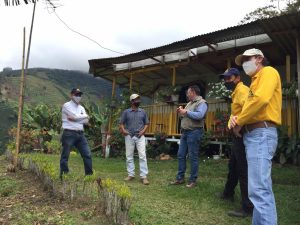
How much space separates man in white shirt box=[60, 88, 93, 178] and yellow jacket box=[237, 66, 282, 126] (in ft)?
12.5

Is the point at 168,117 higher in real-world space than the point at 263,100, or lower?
higher

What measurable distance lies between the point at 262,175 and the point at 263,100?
2.24ft

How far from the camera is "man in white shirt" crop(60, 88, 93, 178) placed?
6.59 meters

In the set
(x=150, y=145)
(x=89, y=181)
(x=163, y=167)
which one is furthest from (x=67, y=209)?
(x=150, y=145)

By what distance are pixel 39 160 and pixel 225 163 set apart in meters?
5.06

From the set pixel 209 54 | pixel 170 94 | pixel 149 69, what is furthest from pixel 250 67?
pixel 149 69

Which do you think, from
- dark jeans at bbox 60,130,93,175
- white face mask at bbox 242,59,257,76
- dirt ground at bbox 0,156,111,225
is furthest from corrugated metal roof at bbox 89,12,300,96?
dirt ground at bbox 0,156,111,225

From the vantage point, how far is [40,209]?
194 inches

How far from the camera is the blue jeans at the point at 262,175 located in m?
3.29

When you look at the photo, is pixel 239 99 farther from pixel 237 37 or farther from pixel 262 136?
pixel 237 37

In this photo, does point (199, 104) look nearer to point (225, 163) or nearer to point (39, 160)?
point (39, 160)

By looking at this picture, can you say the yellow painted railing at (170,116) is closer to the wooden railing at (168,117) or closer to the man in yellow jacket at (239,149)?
the wooden railing at (168,117)

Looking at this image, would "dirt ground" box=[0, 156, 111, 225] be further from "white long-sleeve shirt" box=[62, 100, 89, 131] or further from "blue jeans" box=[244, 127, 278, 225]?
"blue jeans" box=[244, 127, 278, 225]

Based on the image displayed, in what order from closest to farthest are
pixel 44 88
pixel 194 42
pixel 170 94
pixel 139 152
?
pixel 139 152 < pixel 194 42 < pixel 170 94 < pixel 44 88
